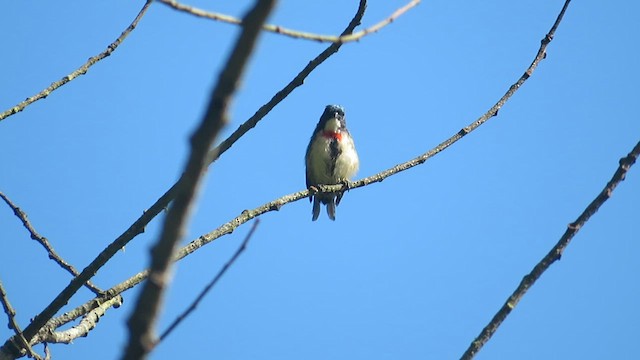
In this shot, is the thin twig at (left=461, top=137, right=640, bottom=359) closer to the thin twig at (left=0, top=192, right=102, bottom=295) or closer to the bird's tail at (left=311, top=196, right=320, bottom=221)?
the thin twig at (left=0, top=192, right=102, bottom=295)

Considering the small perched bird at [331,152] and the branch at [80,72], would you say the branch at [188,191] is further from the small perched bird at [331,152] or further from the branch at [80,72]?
the small perched bird at [331,152]

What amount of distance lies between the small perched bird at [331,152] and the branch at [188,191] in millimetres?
10708

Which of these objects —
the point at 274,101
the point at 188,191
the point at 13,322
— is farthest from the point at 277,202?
the point at 188,191

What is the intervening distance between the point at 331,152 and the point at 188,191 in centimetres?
1093

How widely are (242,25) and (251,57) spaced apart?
0.08 m

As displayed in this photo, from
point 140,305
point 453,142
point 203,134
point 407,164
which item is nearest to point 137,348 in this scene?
point 140,305

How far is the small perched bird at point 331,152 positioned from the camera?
12.3m

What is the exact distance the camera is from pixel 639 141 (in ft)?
8.05

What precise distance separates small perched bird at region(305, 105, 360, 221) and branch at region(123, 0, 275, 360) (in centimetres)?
1071

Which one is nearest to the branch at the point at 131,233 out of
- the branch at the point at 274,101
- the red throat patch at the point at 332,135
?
the branch at the point at 274,101

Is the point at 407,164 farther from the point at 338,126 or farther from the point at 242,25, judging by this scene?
the point at 338,126

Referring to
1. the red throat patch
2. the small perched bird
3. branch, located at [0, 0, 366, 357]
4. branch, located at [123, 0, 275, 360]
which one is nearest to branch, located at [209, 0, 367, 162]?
branch, located at [0, 0, 366, 357]

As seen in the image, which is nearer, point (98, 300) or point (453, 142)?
point (98, 300)

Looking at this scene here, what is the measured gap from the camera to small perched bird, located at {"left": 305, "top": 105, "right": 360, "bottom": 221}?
483 inches
